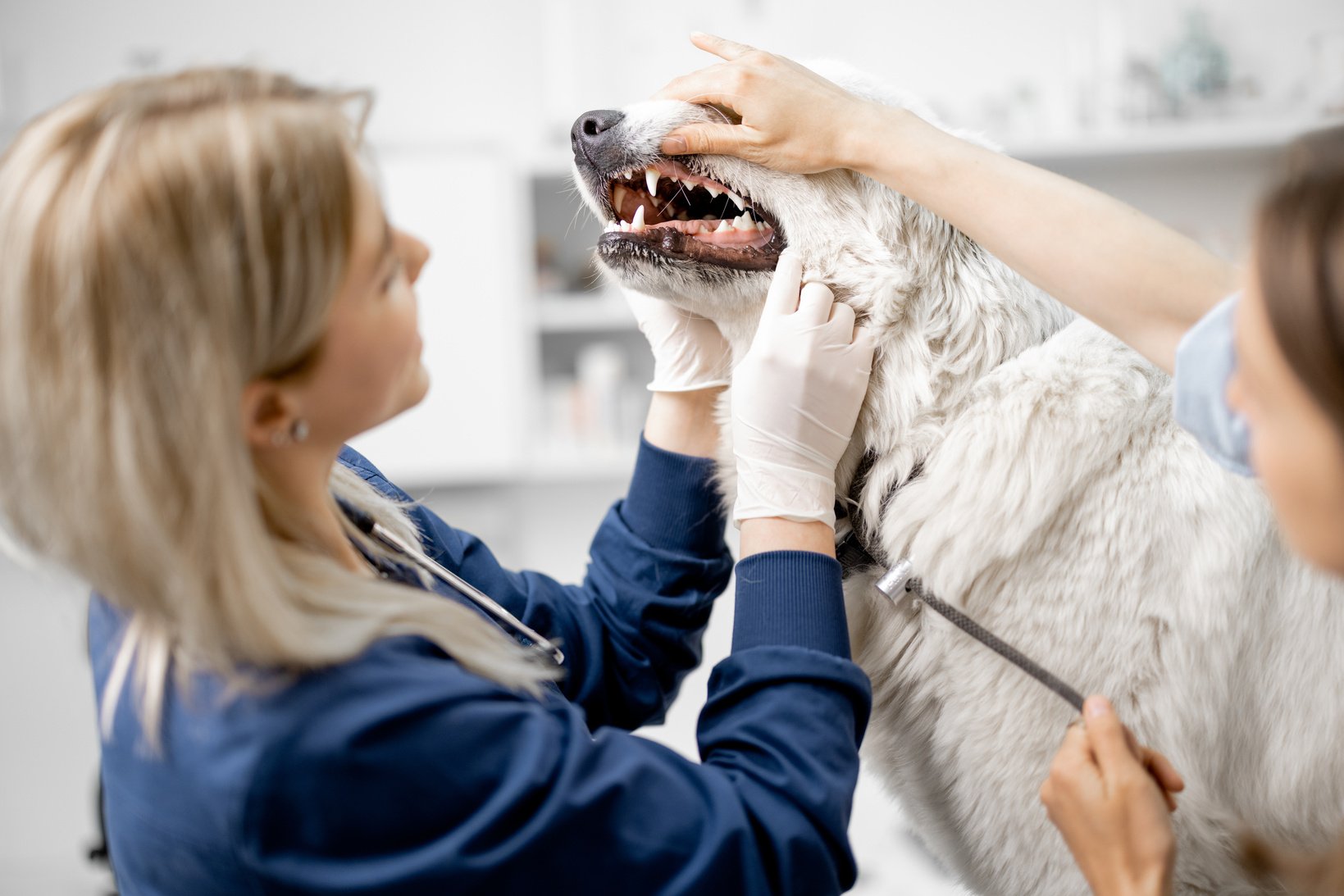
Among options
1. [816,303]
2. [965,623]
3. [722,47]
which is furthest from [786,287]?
[965,623]

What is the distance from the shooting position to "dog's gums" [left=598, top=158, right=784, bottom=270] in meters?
1.12

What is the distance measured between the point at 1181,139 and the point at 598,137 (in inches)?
95.9

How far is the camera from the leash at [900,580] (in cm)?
96

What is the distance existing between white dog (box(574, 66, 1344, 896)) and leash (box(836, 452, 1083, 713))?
0.01 metres

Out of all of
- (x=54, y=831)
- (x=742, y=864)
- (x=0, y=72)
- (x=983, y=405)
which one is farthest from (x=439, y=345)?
(x=742, y=864)

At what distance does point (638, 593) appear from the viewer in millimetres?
1187

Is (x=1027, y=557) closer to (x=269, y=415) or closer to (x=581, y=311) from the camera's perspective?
(x=269, y=415)

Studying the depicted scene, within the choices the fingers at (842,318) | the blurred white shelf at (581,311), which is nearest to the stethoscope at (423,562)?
the fingers at (842,318)

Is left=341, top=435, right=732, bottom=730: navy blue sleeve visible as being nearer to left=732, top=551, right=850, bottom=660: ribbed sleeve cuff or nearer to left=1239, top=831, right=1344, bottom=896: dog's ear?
left=732, top=551, right=850, bottom=660: ribbed sleeve cuff

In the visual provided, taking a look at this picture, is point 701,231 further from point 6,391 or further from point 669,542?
point 6,391

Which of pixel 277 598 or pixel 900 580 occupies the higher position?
pixel 277 598

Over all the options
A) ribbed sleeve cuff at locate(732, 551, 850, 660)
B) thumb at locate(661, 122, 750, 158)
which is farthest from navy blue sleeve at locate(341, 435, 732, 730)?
thumb at locate(661, 122, 750, 158)

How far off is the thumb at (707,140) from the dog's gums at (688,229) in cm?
3

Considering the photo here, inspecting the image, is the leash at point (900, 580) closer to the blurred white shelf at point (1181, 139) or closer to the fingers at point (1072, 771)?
the fingers at point (1072, 771)
